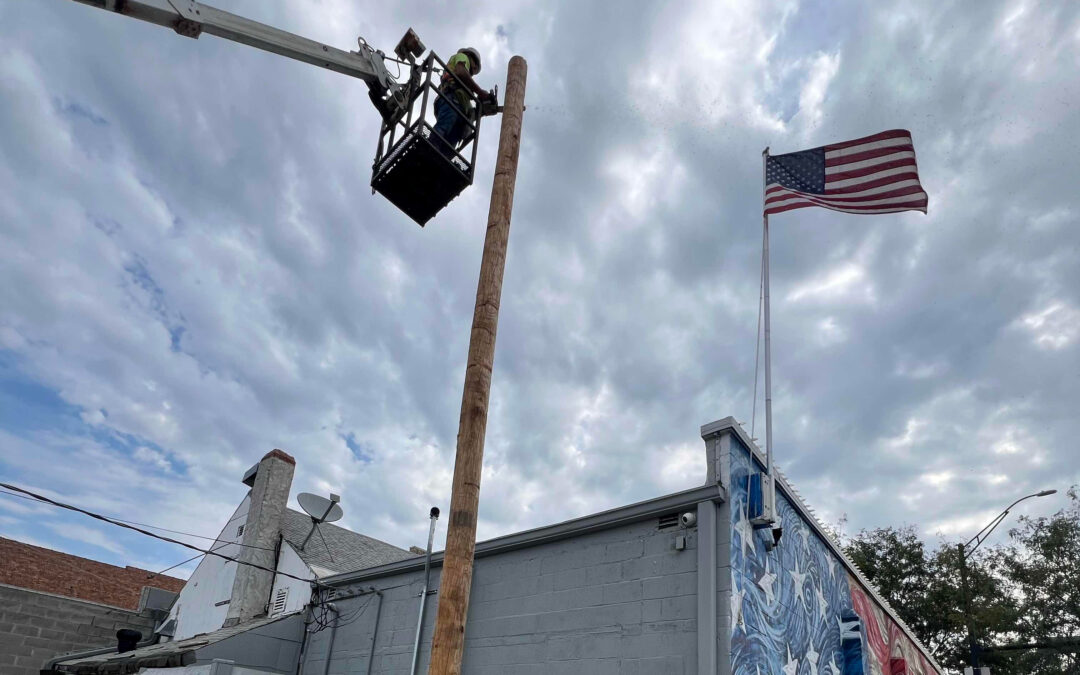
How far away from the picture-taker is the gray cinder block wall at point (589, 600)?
7875 mm

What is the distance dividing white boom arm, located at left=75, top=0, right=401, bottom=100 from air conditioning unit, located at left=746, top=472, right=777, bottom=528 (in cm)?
627

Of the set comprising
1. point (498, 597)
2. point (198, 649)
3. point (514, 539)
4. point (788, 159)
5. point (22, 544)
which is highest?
point (788, 159)

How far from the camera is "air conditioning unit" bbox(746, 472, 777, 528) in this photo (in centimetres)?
829

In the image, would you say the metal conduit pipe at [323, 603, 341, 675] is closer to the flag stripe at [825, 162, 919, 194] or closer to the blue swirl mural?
the blue swirl mural

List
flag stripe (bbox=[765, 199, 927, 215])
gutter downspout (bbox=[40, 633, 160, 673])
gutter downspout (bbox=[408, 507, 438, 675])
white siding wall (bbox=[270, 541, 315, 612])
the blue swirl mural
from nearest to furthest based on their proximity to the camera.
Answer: the blue swirl mural < flag stripe (bbox=[765, 199, 927, 215]) < gutter downspout (bbox=[408, 507, 438, 675]) < white siding wall (bbox=[270, 541, 315, 612]) < gutter downspout (bbox=[40, 633, 160, 673])

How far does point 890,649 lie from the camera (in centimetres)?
1361

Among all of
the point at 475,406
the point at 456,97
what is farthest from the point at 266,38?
the point at 475,406

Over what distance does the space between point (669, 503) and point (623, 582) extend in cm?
106

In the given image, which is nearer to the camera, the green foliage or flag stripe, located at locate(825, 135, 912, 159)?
flag stripe, located at locate(825, 135, 912, 159)

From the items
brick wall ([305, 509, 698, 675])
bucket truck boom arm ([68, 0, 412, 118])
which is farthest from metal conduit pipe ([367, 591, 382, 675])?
bucket truck boom arm ([68, 0, 412, 118])

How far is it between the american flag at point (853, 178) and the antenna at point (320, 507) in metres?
9.97

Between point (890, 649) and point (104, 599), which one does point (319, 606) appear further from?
point (104, 599)

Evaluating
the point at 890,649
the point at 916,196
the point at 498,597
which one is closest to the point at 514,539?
the point at 498,597

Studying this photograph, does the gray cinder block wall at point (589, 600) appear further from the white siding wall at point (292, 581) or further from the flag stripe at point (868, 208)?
the flag stripe at point (868, 208)
